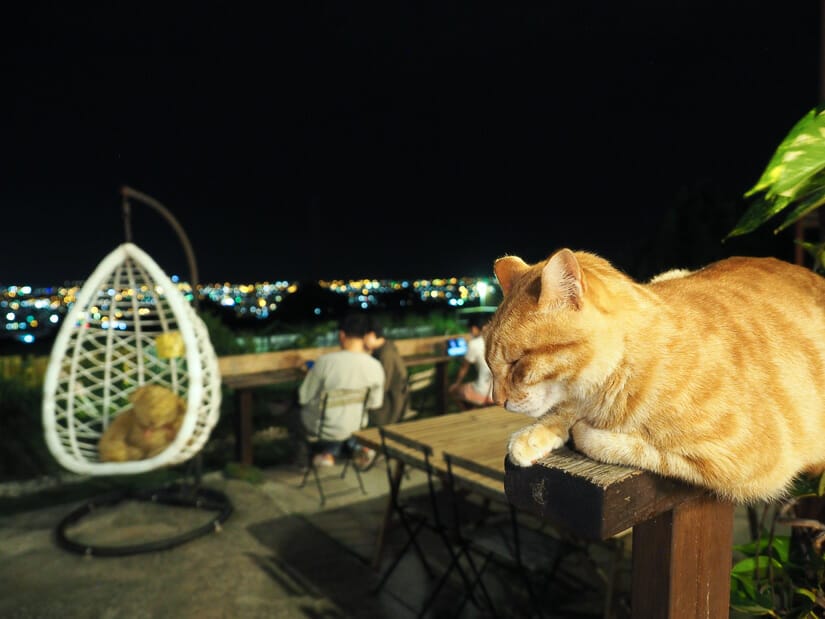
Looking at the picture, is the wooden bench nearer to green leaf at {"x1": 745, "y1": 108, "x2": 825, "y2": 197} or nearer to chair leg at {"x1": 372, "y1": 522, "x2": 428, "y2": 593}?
green leaf at {"x1": 745, "y1": 108, "x2": 825, "y2": 197}

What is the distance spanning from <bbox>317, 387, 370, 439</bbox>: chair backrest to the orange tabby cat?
3.57 metres

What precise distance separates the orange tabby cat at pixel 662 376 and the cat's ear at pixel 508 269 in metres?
0.05

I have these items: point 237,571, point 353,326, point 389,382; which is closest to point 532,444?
point 237,571

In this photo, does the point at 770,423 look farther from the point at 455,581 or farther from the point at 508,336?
the point at 455,581

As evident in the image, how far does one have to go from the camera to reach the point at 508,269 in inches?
34.8

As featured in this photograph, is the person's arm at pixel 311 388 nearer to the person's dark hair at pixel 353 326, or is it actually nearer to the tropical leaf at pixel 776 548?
the person's dark hair at pixel 353 326

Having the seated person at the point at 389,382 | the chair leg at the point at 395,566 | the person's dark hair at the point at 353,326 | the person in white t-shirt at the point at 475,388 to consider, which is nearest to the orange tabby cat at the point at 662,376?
the chair leg at the point at 395,566

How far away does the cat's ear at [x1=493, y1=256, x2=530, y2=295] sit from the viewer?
0.87 metres

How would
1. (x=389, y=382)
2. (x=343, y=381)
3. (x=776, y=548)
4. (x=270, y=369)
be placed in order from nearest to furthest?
(x=776, y=548) → (x=343, y=381) → (x=389, y=382) → (x=270, y=369)

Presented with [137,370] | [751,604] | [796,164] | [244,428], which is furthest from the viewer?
[244,428]

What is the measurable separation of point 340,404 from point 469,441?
68.1 inches

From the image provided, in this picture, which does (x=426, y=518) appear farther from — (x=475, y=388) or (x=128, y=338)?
(x=128, y=338)

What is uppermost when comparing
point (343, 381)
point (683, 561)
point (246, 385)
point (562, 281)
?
point (562, 281)

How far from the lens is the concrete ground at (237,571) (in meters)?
3.04
